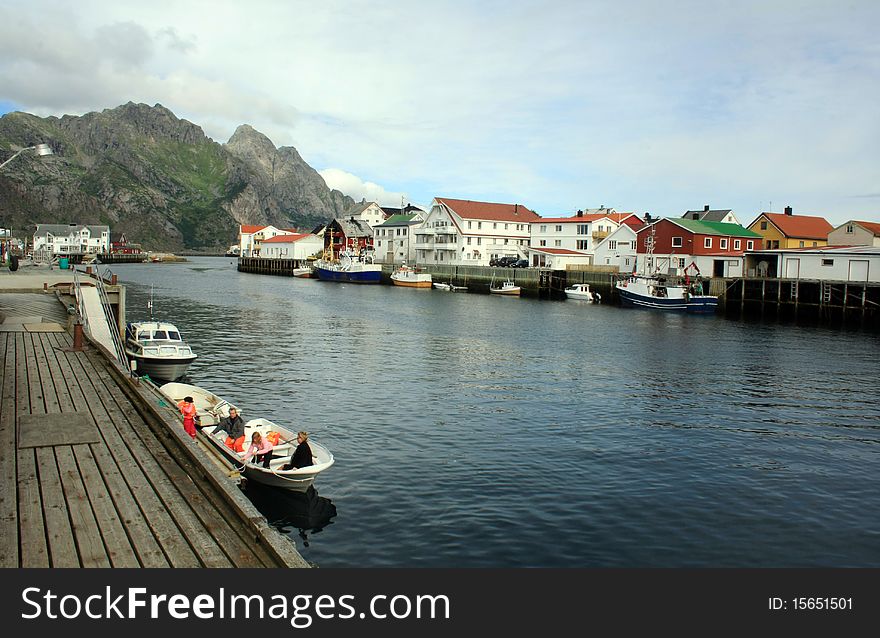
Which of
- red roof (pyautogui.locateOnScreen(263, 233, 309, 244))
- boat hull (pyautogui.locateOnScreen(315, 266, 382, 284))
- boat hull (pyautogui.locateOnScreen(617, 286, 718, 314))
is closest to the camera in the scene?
boat hull (pyautogui.locateOnScreen(617, 286, 718, 314))

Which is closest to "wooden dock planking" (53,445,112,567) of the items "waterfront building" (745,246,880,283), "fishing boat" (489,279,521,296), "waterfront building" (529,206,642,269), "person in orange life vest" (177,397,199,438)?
"person in orange life vest" (177,397,199,438)

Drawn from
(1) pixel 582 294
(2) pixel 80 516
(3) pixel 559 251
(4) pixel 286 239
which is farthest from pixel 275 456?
(4) pixel 286 239

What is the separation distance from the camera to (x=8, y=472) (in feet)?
38.2

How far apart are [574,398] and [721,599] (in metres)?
18.8

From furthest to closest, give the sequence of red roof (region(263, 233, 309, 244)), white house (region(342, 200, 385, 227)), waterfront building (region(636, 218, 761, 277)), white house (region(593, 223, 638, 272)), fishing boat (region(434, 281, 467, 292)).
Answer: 1. white house (region(342, 200, 385, 227))
2. red roof (region(263, 233, 309, 244))
3. fishing boat (region(434, 281, 467, 292))
4. white house (region(593, 223, 638, 272))
5. waterfront building (region(636, 218, 761, 277))

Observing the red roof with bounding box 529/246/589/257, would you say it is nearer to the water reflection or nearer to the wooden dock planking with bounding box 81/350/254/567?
the water reflection

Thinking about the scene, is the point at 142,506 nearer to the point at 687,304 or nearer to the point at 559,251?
the point at 687,304

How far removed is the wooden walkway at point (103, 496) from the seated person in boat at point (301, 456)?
3794mm

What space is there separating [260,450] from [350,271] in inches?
4277

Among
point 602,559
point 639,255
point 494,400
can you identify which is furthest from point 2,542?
point 639,255

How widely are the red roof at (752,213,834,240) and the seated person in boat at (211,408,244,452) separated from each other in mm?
102719

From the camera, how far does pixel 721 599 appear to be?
38.7ft

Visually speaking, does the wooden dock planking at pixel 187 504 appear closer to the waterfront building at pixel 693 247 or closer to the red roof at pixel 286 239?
the waterfront building at pixel 693 247

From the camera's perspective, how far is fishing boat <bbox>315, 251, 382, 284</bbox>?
123875 mm
